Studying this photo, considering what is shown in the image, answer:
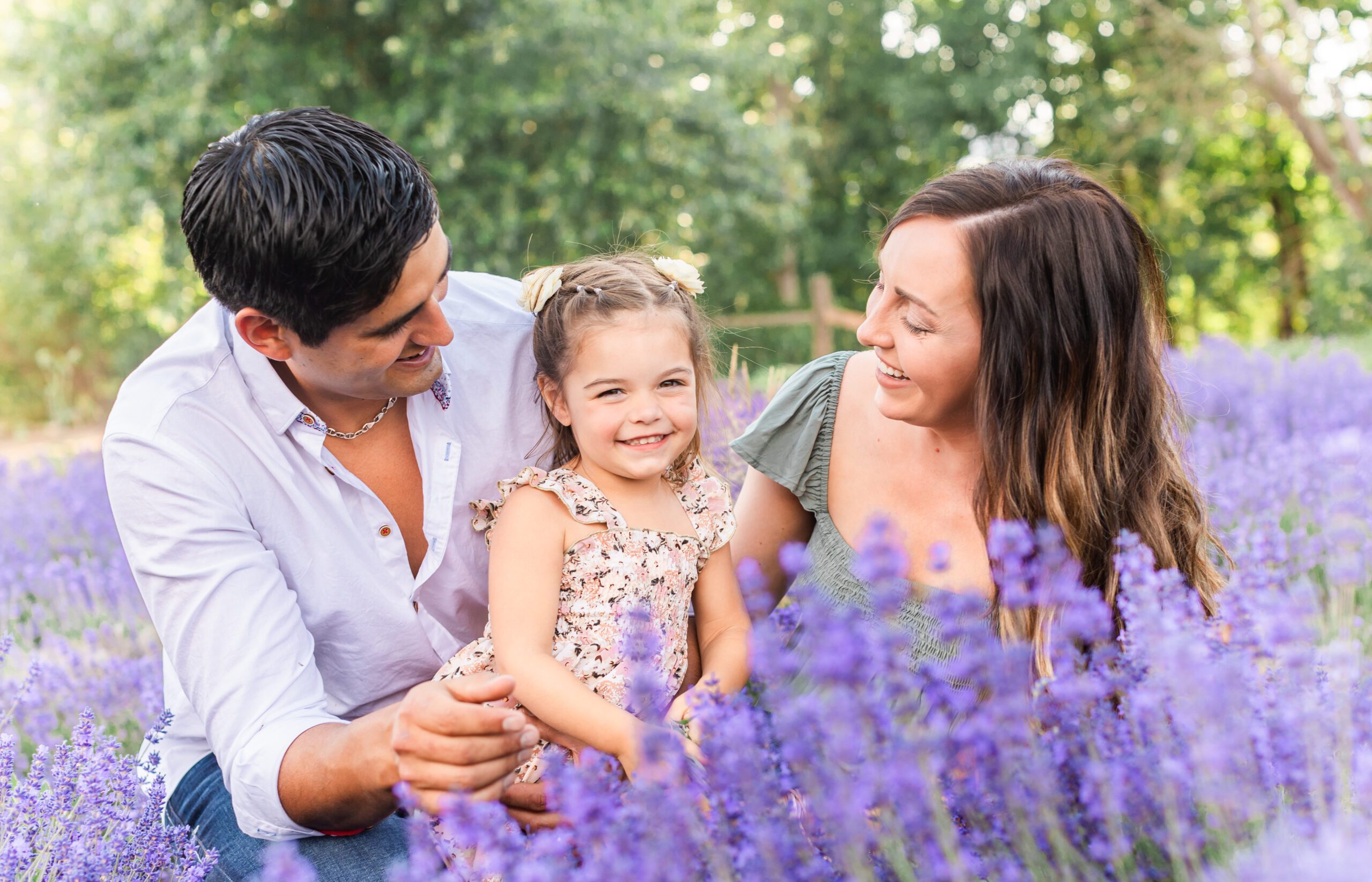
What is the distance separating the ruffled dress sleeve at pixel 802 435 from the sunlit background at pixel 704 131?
515 millimetres

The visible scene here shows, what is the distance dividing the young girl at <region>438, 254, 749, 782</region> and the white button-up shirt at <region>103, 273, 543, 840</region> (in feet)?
0.54

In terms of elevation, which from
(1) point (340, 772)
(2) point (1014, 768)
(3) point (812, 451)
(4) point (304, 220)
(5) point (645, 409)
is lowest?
(1) point (340, 772)

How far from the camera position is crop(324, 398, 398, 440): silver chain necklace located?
2.24 meters

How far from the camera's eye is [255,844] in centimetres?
203

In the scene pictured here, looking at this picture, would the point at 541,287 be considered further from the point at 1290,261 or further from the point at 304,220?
the point at 1290,261

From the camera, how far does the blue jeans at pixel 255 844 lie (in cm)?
193

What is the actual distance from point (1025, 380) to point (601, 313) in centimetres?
88

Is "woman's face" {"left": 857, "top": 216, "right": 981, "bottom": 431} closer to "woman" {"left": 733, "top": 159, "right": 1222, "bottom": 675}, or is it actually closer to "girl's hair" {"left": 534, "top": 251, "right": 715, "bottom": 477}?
"woman" {"left": 733, "top": 159, "right": 1222, "bottom": 675}

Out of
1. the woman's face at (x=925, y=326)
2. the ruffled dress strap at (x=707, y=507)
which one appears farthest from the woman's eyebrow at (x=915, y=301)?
the ruffled dress strap at (x=707, y=507)

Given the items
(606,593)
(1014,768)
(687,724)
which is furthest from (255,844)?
(1014,768)

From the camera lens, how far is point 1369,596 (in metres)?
2.67

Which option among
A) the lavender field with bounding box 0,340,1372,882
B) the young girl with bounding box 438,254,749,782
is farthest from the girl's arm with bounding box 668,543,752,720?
the lavender field with bounding box 0,340,1372,882

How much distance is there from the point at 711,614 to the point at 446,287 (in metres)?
0.93

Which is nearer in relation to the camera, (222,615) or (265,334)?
(222,615)
